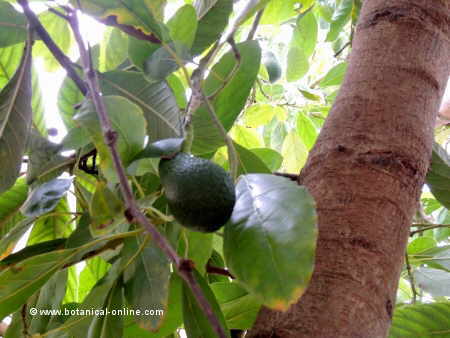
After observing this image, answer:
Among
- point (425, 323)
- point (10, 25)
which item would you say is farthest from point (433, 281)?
point (10, 25)

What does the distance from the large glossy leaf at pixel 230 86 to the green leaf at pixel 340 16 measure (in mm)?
723

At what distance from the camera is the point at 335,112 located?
59 centimetres

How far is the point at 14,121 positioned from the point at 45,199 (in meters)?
0.10

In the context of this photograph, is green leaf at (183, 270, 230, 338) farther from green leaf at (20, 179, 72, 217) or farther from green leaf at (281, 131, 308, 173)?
green leaf at (281, 131, 308, 173)

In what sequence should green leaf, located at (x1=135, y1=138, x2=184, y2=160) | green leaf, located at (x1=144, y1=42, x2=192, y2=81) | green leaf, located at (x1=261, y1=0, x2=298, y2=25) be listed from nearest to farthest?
green leaf, located at (x1=135, y1=138, x2=184, y2=160)
green leaf, located at (x1=144, y1=42, x2=192, y2=81)
green leaf, located at (x1=261, y1=0, x2=298, y2=25)

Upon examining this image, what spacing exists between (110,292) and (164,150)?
0.24m

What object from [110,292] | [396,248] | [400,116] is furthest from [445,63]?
[110,292]

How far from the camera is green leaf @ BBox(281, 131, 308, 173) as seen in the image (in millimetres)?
1311

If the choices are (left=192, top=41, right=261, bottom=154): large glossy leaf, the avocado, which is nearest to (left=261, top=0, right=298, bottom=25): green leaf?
the avocado

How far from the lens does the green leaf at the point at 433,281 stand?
0.89 m

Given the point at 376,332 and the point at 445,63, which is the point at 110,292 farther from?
the point at 445,63

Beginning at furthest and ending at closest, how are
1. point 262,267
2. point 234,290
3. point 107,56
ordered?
1. point 107,56
2. point 234,290
3. point 262,267

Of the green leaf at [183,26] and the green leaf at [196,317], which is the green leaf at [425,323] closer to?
the green leaf at [196,317]

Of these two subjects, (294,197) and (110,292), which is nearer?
(294,197)
